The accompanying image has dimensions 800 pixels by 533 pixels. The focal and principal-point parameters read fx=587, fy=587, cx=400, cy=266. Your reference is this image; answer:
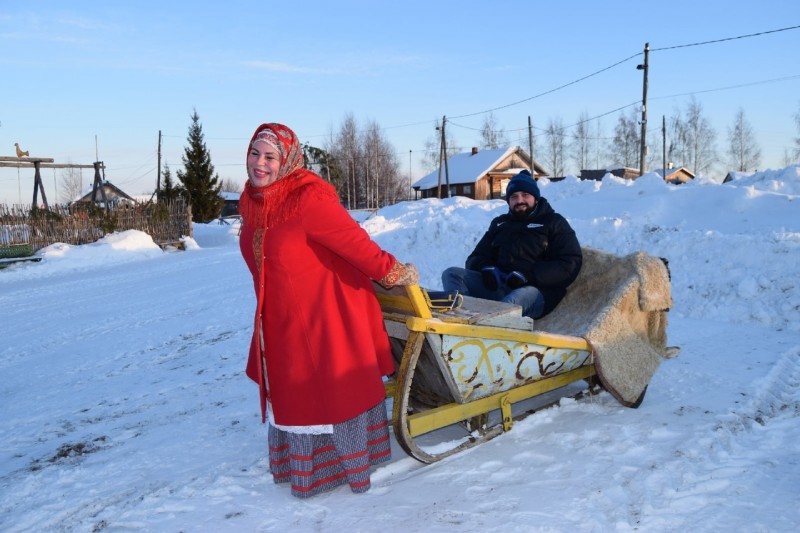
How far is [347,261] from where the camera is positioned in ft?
9.08

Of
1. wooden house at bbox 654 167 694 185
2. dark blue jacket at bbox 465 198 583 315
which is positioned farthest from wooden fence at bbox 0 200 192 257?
wooden house at bbox 654 167 694 185

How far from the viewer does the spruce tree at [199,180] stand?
115ft

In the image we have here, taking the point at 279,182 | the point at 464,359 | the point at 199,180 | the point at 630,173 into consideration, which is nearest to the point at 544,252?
the point at 464,359

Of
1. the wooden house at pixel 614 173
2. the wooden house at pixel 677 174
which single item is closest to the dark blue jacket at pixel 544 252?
the wooden house at pixel 614 173

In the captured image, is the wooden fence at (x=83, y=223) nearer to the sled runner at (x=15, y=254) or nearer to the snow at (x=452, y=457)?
the sled runner at (x=15, y=254)

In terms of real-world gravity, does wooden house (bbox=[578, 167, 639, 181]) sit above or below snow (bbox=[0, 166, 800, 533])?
above

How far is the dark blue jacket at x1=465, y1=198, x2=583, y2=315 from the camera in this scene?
4.18 metres

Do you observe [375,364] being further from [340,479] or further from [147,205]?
[147,205]

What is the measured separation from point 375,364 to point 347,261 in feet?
1.76

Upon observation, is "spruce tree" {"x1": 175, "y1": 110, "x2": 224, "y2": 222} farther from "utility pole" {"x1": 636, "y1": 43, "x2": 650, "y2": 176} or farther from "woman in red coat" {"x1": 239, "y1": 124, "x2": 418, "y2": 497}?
"woman in red coat" {"x1": 239, "y1": 124, "x2": 418, "y2": 497}

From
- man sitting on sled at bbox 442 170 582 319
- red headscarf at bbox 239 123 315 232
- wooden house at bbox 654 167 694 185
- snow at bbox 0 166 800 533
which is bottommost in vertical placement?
A: snow at bbox 0 166 800 533

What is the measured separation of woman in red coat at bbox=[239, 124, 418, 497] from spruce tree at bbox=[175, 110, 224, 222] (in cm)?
3413

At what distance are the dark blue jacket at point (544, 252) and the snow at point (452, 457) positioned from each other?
838 mm

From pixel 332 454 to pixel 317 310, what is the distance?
77 centimetres
